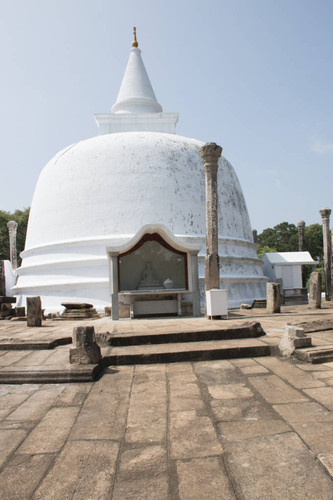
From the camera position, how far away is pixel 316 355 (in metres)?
4.25

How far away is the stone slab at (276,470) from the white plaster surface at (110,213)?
32.3 ft

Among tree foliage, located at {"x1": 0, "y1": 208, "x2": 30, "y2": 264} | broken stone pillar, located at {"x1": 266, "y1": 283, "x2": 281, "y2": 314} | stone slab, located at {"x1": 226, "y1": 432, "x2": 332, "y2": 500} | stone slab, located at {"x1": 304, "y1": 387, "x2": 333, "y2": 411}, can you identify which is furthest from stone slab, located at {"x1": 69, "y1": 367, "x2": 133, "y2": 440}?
tree foliage, located at {"x1": 0, "y1": 208, "x2": 30, "y2": 264}

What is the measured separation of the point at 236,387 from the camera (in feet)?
11.6

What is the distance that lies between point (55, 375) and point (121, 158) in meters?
10.7

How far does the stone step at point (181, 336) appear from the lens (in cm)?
521

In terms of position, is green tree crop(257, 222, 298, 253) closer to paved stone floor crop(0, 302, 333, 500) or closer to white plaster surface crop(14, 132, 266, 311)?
white plaster surface crop(14, 132, 266, 311)

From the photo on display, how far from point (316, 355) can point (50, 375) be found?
2940mm

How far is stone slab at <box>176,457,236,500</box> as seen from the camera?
1865 mm

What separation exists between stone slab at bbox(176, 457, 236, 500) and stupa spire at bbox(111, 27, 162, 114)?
648 inches

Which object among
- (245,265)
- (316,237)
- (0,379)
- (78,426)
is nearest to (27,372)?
(0,379)

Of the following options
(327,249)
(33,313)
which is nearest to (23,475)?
(33,313)

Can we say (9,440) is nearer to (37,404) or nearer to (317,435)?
(37,404)

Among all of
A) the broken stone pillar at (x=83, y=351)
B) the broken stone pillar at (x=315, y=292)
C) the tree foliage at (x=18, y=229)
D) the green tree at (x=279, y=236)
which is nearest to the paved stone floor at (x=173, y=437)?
the broken stone pillar at (x=83, y=351)

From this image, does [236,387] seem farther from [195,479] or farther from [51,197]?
[51,197]
